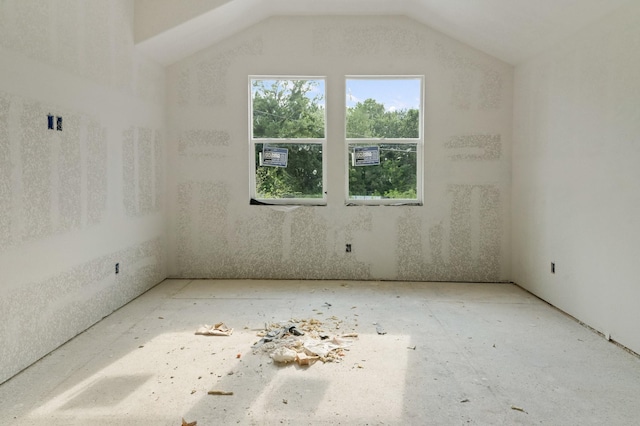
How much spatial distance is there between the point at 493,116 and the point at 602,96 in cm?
173

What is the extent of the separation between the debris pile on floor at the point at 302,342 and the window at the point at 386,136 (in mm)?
2096

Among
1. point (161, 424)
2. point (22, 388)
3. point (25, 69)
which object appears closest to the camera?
point (161, 424)

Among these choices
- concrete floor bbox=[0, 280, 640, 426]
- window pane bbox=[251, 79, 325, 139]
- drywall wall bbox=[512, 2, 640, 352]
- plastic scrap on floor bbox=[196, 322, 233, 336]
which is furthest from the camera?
window pane bbox=[251, 79, 325, 139]

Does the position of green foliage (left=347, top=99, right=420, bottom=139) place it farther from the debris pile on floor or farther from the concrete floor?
the debris pile on floor

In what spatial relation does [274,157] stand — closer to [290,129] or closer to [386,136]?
[290,129]

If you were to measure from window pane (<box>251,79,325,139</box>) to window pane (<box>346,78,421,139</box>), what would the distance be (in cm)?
39

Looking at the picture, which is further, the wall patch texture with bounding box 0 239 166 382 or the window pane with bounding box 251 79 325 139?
the window pane with bounding box 251 79 325 139

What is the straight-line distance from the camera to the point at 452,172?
520 centimetres

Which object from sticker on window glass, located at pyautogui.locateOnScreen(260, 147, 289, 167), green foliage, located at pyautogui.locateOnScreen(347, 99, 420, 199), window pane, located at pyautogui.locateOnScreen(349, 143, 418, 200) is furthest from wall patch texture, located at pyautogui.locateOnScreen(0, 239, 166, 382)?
green foliage, located at pyautogui.locateOnScreen(347, 99, 420, 199)

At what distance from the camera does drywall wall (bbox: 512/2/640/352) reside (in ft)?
10.3

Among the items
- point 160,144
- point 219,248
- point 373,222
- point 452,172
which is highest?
point 160,144

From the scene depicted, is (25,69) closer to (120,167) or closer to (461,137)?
(120,167)

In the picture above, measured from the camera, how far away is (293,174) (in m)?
5.32

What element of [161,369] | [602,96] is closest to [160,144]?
[161,369]
